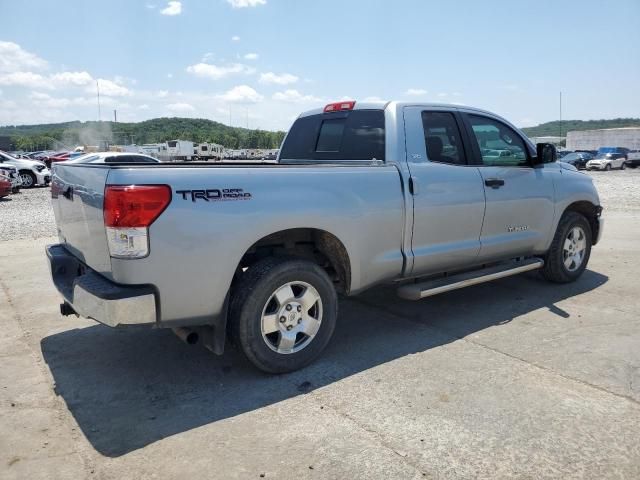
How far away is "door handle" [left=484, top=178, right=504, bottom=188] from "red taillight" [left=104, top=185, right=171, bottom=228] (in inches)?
123

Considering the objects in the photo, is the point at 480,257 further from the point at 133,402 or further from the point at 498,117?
the point at 133,402

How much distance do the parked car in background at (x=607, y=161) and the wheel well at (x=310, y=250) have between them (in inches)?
1571

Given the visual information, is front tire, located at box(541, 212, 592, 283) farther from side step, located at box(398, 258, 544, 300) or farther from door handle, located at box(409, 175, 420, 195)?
door handle, located at box(409, 175, 420, 195)

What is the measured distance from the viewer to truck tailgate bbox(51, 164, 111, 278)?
3.22 m

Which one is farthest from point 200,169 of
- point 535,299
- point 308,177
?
point 535,299

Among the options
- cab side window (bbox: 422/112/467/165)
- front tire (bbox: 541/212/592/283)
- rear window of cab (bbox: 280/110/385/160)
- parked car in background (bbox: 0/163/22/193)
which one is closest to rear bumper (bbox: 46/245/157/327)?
rear window of cab (bbox: 280/110/385/160)

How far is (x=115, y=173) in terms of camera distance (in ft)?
10.1

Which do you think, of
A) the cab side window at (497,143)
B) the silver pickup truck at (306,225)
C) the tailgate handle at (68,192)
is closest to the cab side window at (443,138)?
the silver pickup truck at (306,225)

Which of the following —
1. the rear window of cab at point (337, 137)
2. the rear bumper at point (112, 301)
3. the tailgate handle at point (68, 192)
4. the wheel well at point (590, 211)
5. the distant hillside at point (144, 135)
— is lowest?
the rear bumper at point (112, 301)

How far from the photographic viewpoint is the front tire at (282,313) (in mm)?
3564

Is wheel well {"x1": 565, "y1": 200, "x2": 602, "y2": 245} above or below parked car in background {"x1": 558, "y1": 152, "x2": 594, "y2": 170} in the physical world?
below

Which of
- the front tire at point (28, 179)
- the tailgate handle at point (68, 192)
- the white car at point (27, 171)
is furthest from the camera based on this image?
the front tire at point (28, 179)

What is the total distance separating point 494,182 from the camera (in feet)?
16.5

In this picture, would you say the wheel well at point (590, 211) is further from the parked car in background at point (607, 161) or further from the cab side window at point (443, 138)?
the parked car in background at point (607, 161)
